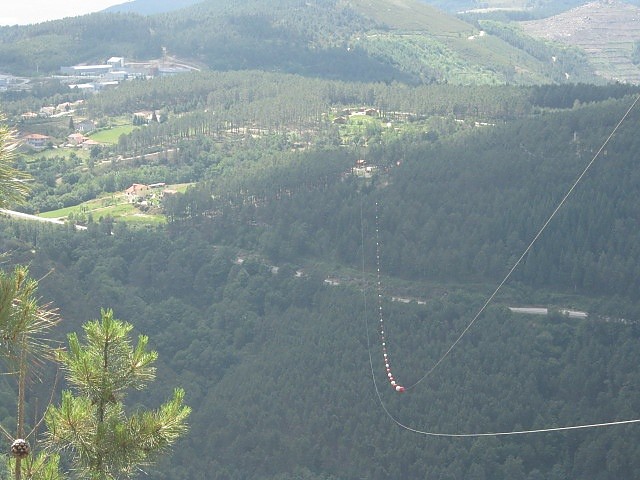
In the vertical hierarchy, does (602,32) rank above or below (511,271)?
below

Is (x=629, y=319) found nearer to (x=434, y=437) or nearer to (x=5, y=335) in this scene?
(x=434, y=437)

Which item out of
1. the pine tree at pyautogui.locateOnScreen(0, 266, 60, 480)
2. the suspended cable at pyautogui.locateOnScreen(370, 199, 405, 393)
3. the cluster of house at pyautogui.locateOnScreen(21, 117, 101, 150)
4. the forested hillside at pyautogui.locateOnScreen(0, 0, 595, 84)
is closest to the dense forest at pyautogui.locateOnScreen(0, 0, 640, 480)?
the suspended cable at pyautogui.locateOnScreen(370, 199, 405, 393)

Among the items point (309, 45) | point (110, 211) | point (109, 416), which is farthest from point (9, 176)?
point (309, 45)

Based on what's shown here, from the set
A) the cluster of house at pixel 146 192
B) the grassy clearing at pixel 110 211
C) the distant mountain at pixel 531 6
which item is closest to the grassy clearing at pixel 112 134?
the cluster of house at pixel 146 192

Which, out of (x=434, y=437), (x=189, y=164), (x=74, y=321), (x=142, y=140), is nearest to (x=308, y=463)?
(x=434, y=437)

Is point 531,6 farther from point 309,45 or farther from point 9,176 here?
point 9,176

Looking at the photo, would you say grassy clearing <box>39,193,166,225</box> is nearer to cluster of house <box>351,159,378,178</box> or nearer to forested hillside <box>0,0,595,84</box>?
cluster of house <box>351,159,378,178</box>
